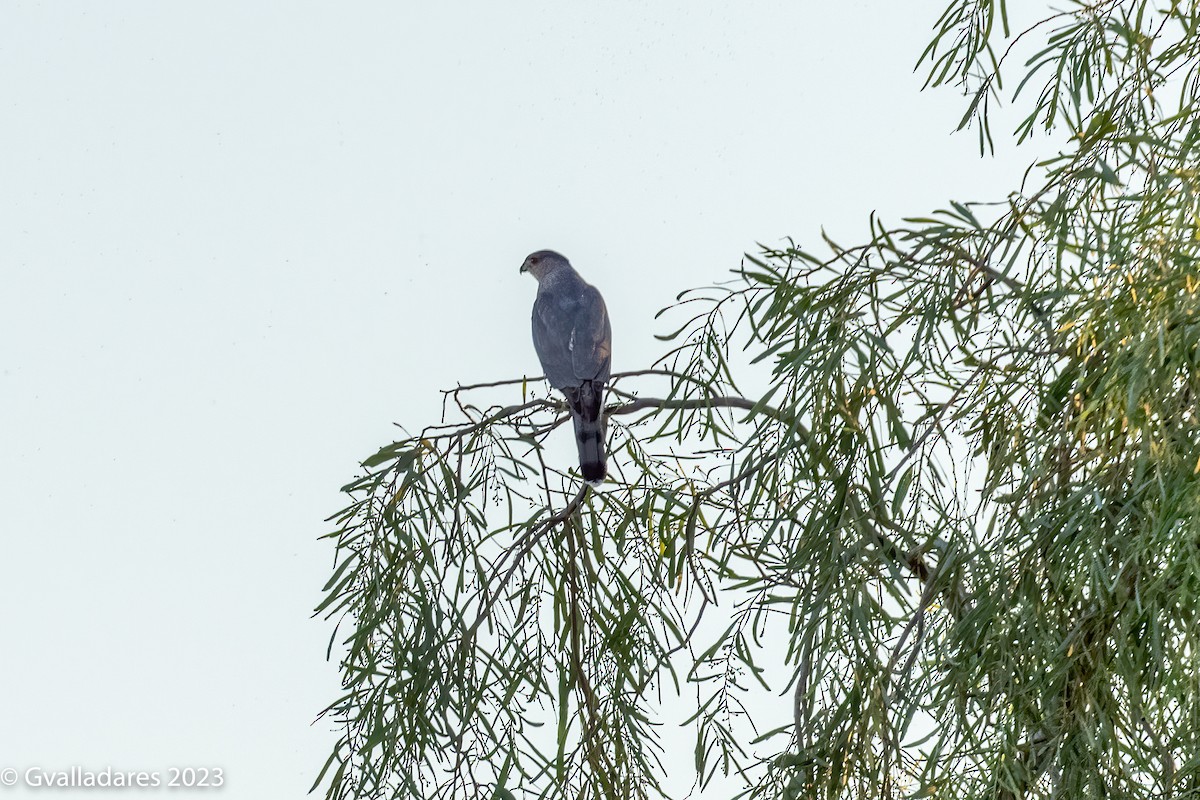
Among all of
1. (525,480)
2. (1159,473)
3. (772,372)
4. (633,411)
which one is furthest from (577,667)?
(1159,473)

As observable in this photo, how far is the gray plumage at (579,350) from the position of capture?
6.08ft

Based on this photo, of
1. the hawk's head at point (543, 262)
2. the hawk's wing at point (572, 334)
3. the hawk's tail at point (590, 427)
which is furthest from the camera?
the hawk's head at point (543, 262)

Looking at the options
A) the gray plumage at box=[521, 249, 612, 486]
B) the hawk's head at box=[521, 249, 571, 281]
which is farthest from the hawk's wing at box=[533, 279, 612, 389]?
the hawk's head at box=[521, 249, 571, 281]

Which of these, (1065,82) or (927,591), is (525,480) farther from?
(1065,82)

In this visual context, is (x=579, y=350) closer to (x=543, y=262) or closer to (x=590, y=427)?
(x=590, y=427)

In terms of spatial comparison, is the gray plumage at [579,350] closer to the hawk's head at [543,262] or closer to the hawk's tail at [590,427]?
the hawk's tail at [590,427]

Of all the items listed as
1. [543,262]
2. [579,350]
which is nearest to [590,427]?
[579,350]

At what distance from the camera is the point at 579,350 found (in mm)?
1989

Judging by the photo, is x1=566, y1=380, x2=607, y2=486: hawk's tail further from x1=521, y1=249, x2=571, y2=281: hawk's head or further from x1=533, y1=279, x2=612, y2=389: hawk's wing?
x1=521, y1=249, x2=571, y2=281: hawk's head

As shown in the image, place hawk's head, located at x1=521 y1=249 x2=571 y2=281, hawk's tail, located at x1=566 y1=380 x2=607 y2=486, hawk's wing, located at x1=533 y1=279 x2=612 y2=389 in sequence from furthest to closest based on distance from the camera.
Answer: hawk's head, located at x1=521 y1=249 x2=571 y2=281
hawk's wing, located at x1=533 y1=279 x2=612 y2=389
hawk's tail, located at x1=566 y1=380 x2=607 y2=486

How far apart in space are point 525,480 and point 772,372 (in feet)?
1.48

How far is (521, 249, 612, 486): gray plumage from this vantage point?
73.0 inches

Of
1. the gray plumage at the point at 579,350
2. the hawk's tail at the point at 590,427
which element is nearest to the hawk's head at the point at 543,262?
the gray plumage at the point at 579,350

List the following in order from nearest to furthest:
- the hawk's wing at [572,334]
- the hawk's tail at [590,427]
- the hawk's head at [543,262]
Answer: the hawk's tail at [590,427] → the hawk's wing at [572,334] → the hawk's head at [543,262]
